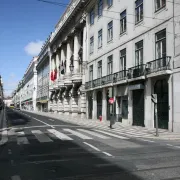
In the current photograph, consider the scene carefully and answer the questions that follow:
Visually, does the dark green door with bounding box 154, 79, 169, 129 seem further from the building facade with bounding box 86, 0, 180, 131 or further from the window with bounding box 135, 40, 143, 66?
the window with bounding box 135, 40, 143, 66

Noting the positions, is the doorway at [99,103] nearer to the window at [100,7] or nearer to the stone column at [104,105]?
the stone column at [104,105]

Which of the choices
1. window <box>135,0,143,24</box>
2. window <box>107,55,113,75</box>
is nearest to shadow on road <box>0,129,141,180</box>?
window <box>135,0,143,24</box>

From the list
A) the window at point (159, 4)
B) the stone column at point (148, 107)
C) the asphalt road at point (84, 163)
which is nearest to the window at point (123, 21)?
the window at point (159, 4)

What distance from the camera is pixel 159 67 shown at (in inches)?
806

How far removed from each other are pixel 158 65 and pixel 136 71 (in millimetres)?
2997

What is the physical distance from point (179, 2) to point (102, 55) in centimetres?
1447

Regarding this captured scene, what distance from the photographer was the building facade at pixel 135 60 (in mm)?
19859

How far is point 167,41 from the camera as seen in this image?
20.2 metres

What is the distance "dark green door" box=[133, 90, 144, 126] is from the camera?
76.7 feet

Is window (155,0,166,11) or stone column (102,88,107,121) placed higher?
window (155,0,166,11)

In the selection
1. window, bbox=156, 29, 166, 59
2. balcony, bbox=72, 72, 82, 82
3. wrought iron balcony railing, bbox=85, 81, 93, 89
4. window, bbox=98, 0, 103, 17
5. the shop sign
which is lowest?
the shop sign

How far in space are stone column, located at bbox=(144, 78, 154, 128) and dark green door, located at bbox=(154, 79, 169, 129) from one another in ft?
2.42

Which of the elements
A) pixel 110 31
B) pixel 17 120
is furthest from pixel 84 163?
pixel 110 31

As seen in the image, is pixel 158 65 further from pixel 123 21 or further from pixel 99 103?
pixel 99 103
